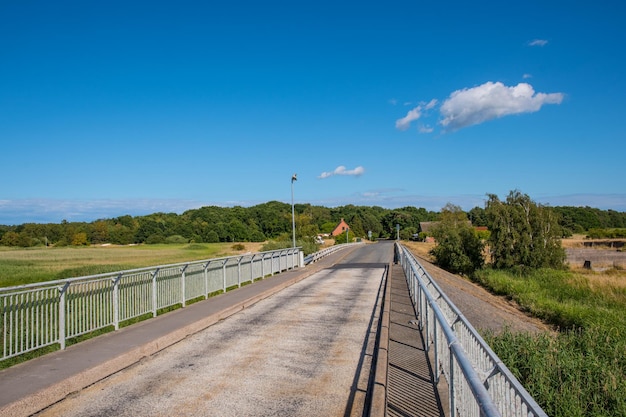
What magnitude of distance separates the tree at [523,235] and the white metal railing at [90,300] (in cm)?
2636

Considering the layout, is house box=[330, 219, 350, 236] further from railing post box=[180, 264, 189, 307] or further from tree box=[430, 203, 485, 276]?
railing post box=[180, 264, 189, 307]

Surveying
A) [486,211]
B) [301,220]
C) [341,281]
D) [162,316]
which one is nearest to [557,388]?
[162,316]

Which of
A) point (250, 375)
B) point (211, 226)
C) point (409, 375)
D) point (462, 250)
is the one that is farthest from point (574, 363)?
point (211, 226)

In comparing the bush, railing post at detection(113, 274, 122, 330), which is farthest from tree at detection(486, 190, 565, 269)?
the bush

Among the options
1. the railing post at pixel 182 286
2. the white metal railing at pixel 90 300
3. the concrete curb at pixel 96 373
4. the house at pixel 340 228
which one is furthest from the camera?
the house at pixel 340 228

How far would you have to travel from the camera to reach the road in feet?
18.1

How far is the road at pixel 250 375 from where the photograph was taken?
5531 millimetres

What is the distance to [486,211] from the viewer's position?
122ft

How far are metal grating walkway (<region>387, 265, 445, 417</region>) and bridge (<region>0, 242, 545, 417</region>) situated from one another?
0.05 feet

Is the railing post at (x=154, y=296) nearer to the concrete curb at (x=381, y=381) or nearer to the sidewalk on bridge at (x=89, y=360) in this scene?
the sidewalk on bridge at (x=89, y=360)

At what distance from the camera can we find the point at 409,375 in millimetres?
6246

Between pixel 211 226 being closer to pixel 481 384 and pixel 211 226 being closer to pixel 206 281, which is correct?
pixel 206 281

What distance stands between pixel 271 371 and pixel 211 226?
124416mm

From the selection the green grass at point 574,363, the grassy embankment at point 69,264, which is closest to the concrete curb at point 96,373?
the grassy embankment at point 69,264
